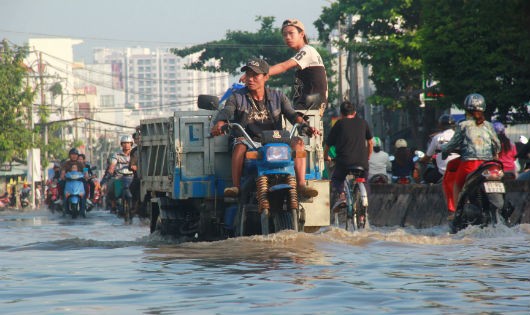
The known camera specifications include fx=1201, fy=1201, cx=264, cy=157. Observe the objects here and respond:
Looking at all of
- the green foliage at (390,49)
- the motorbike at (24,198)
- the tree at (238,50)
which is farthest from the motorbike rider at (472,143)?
the tree at (238,50)

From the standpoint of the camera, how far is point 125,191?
21.8m

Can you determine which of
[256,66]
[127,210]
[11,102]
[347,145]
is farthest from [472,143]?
[11,102]

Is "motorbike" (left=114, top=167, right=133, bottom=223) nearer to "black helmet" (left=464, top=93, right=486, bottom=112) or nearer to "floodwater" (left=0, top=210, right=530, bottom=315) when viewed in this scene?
"floodwater" (left=0, top=210, right=530, bottom=315)

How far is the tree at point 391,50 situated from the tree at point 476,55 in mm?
8670

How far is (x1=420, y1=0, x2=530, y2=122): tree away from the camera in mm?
31156

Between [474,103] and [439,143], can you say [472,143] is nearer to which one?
[474,103]

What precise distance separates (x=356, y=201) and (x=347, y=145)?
2.24 ft

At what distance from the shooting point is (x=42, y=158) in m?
77.6

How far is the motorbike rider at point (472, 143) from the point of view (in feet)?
40.7

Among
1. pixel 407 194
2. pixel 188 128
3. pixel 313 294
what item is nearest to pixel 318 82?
pixel 188 128

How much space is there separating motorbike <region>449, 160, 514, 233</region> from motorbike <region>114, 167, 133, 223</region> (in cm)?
951

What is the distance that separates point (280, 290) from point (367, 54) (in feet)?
134

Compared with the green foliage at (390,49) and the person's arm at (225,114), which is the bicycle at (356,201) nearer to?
the person's arm at (225,114)

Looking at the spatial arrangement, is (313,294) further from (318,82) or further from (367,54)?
(367,54)
